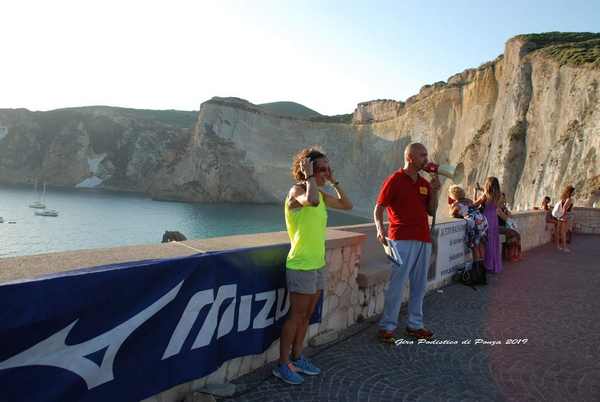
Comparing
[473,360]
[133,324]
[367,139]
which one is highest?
[367,139]

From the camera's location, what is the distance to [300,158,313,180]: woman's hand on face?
134 inches

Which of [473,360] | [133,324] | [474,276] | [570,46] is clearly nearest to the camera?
[133,324]

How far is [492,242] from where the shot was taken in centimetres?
809

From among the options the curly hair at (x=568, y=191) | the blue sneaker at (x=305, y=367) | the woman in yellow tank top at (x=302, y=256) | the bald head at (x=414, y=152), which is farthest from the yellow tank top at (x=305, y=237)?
the curly hair at (x=568, y=191)

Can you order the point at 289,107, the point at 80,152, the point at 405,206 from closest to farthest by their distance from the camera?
the point at 405,206, the point at 80,152, the point at 289,107

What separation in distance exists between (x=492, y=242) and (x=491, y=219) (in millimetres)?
489

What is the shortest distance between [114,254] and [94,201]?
87391 mm

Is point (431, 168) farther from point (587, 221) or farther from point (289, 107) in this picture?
point (289, 107)

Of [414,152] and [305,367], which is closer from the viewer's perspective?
[305,367]

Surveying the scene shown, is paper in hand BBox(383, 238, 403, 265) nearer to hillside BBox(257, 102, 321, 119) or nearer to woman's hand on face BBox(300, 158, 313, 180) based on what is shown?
woman's hand on face BBox(300, 158, 313, 180)

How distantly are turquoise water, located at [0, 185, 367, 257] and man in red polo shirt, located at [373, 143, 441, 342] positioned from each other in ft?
111

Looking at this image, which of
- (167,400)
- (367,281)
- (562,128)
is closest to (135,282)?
(167,400)

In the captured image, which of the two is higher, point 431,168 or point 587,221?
point 431,168

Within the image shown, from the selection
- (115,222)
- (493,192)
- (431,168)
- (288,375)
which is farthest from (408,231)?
(115,222)
